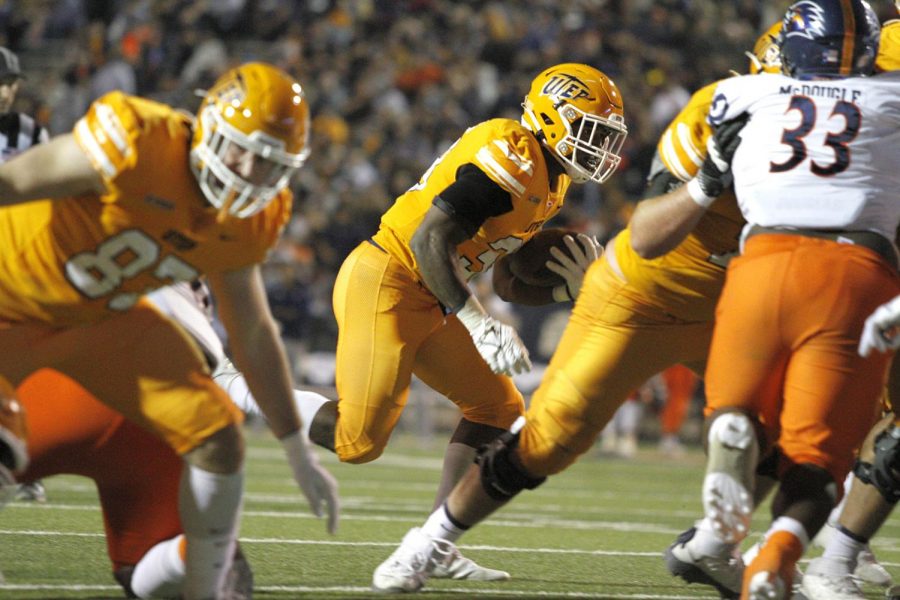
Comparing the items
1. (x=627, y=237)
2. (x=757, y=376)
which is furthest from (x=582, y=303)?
(x=757, y=376)

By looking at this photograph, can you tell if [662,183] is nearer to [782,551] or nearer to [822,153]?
[822,153]

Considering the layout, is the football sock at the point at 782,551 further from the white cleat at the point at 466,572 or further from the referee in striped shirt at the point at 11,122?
the referee in striped shirt at the point at 11,122

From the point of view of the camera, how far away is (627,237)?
3924mm

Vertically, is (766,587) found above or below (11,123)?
above

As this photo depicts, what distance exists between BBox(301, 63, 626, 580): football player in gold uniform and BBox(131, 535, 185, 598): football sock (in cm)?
135

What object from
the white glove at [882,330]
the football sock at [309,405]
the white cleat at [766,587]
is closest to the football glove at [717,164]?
the white glove at [882,330]

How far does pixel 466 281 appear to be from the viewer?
14.4ft

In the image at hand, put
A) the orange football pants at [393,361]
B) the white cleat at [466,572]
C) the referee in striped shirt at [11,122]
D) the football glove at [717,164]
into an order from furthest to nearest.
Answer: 1. the referee in striped shirt at [11,122]
2. the orange football pants at [393,361]
3. the white cleat at [466,572]
4. the football glove at [717,164]

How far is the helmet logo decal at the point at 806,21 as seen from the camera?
11.1 ft

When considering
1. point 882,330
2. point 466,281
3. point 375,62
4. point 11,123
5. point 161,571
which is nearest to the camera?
point 882,330

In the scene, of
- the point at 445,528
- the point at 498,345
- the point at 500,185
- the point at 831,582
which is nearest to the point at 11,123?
the point at 500,185

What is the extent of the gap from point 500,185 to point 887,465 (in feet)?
4.43

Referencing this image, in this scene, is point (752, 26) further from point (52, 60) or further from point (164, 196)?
point (164, 196)

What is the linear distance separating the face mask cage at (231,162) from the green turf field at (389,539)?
1128 millimetres
